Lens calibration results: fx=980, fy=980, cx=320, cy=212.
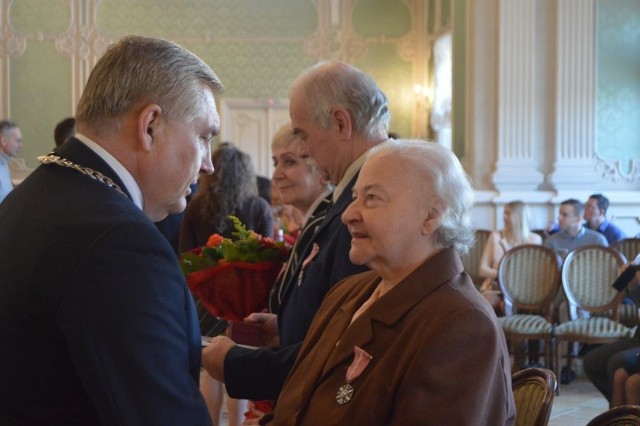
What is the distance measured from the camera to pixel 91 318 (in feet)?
4.69

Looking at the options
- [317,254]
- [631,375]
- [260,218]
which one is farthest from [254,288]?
[631,375]

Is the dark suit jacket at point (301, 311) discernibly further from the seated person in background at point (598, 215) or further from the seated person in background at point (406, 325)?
the seated person in background at point (598, 215)

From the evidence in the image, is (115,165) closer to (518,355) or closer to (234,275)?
(234,275)

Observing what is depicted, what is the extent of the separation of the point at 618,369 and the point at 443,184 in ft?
11.7

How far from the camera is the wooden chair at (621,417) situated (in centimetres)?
210

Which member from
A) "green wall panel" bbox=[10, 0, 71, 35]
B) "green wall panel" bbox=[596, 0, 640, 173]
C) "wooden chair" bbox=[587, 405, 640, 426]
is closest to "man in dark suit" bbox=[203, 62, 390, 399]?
A: "wooden chair" bbox=[587, 405, 640, 426]

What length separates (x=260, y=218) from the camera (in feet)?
18.3

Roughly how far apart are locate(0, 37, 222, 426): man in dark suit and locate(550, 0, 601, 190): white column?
366 inches

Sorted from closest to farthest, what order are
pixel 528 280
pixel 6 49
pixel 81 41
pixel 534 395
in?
1. pixel 534 395
2. pixel 528 280
3. pixel 6 49
4. pixel 81 41

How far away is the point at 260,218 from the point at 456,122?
659cm

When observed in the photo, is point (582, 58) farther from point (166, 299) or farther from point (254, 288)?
point (166, 299)

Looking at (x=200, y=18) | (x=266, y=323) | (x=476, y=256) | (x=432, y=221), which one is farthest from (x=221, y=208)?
(x=200, y=18)

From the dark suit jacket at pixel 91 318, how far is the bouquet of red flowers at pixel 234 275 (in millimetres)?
1540

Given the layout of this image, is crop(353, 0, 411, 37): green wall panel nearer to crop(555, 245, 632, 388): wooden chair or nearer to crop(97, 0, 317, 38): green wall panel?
crop(97, 0, 317, 38): green wall panel
